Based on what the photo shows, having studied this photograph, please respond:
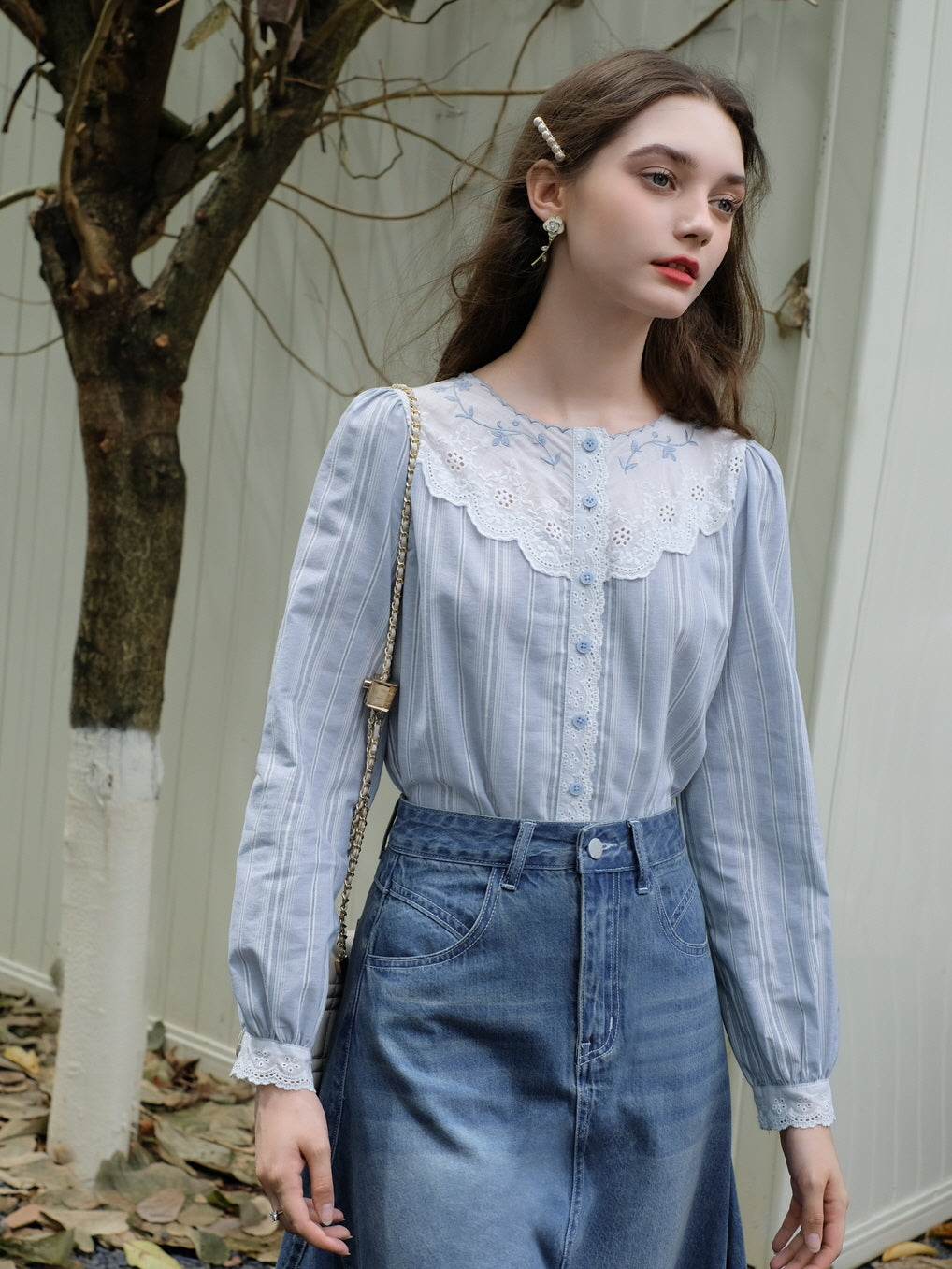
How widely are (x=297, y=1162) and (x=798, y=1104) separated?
1.83 ft

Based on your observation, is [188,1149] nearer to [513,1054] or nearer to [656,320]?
[513,1054]

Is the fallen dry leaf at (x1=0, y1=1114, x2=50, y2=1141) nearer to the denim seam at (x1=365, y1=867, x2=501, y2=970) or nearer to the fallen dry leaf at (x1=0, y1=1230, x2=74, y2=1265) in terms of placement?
the fallen dry leaf at (x1=0, y1=1230, x2=74, y2=1265)

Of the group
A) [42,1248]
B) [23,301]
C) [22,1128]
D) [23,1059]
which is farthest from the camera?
[23,301]

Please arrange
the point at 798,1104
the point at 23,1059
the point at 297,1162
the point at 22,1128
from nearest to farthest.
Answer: the point at 297,1162, the point at 798,1104, the point at 22,1128, the point at 23,1059

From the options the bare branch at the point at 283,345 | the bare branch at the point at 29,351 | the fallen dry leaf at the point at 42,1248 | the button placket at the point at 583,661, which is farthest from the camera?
the bare branch at the point at 29,351

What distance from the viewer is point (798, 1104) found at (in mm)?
1552

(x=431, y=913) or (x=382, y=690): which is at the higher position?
(x=382, y=690)

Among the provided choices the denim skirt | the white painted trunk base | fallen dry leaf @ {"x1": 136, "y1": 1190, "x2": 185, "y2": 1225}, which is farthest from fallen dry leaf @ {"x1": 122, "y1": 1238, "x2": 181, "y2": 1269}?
the denim skirt

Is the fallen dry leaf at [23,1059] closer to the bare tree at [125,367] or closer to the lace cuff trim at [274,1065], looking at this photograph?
the bare tree at [125,367]

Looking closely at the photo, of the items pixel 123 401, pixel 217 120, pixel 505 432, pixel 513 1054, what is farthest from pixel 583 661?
pixel 217 120

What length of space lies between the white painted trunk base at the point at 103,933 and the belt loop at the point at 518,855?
1.58 meters

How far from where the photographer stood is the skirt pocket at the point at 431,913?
4.61ft

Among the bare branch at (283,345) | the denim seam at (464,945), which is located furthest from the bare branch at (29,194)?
the denim seam at (464,945)

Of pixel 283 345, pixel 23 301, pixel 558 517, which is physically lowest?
pixel 558 517
